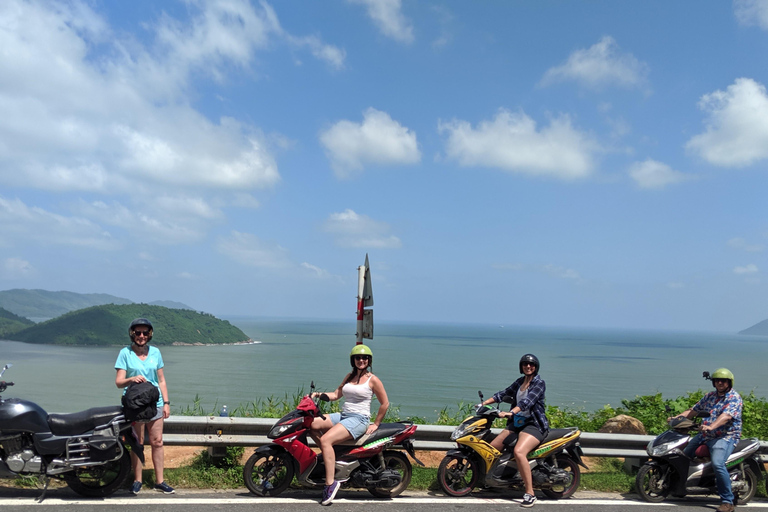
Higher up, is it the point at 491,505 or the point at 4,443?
the point at 4,443

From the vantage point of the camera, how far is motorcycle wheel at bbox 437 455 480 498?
247 inches

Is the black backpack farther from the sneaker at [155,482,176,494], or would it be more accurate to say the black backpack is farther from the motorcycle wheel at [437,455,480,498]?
the motorcycle wheel at [437,455,480,498]

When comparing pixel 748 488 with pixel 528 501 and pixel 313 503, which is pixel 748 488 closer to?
pixel 528 501

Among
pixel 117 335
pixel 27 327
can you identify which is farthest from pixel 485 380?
pixel 27 327

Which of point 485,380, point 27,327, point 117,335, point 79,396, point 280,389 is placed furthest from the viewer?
point 27,327

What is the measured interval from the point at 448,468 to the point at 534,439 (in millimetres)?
932

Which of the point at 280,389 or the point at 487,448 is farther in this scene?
the point at 280,389

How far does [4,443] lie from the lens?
5348mm

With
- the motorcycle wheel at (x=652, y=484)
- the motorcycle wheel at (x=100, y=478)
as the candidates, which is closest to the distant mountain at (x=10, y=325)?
the motorcycle wheel at (x=100, y=478)

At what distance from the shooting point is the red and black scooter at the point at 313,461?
582 cm

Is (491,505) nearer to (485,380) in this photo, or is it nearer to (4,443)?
(4,443)

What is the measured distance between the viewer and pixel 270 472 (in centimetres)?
588

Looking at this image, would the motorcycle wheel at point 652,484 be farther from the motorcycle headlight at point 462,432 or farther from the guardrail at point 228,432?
the motorcycle headlight at point 462,432

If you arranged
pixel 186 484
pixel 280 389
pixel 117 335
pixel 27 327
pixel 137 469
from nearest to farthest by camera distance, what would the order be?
pixel 137 469 < pixel 186 484 < pixel 280 389 < pixel 117 335 < pixel 27 327
